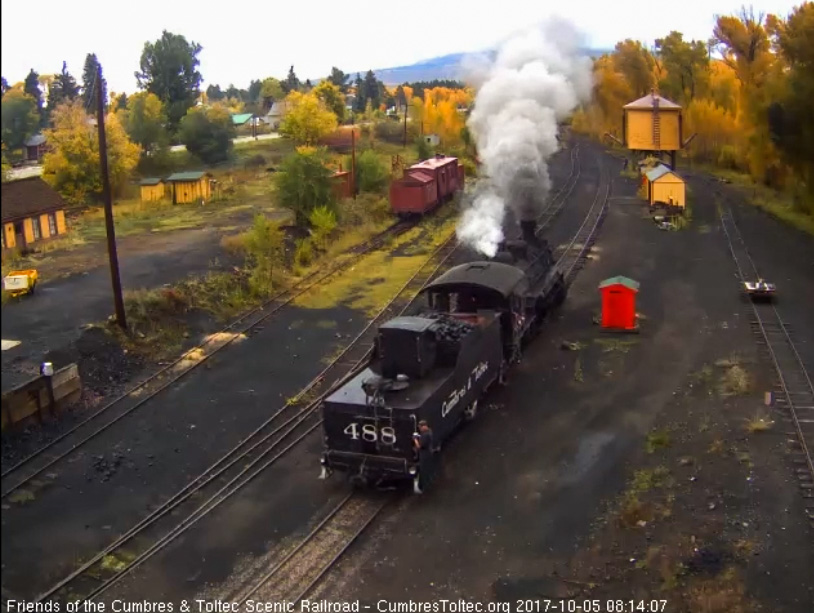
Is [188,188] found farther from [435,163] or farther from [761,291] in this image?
[761,291]

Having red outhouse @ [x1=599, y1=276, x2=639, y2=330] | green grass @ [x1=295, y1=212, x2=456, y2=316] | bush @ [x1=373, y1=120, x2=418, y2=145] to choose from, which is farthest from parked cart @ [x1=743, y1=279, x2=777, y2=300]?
bush @ [x1=373, y1=120, x2=418, y2=145]

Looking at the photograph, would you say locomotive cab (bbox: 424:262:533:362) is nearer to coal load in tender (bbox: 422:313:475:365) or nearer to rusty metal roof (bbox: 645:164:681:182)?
coal load in tender (bbox: 422:313:475:365)

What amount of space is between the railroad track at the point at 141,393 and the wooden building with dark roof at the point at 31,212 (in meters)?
13.3

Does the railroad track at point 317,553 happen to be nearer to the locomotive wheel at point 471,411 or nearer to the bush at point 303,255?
the locomotive wheel at point 471,411

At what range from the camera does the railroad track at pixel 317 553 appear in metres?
11.1

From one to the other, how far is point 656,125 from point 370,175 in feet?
66.8

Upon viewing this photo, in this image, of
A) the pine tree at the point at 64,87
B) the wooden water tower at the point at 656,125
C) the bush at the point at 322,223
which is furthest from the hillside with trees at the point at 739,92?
the pine tree at the point at 64,87

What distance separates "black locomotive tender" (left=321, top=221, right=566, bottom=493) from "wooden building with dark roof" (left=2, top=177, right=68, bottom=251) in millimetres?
23019

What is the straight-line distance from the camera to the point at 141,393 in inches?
748

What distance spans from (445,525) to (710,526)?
13.6ft

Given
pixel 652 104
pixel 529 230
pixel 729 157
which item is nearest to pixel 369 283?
pixel 529 230

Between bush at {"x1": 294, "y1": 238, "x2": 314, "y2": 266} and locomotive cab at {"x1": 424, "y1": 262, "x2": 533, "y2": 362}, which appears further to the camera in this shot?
bush at {"x1": 294, "y1": 238, "x2": 314, "y2": 266}

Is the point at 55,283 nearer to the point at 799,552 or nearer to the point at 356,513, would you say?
the point at 356,513

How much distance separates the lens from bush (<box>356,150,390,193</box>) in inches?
1841
